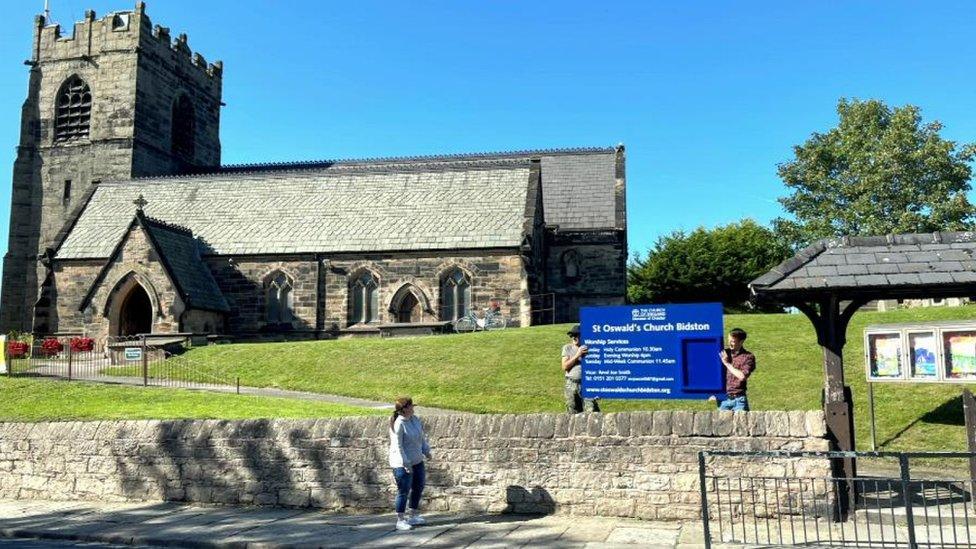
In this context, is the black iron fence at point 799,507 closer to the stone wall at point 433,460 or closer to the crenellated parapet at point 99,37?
the stone wall at point 433,460

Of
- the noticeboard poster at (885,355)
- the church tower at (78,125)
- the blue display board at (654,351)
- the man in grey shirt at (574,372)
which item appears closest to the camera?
the noticeboard poster at (885,355)

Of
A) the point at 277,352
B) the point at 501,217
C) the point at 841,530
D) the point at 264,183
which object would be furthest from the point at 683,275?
the point at 841,530

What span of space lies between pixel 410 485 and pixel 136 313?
2623cm

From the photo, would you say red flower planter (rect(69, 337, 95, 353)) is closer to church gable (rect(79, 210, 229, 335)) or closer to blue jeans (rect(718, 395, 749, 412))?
church gable (rect(79, 210, 229, 335))

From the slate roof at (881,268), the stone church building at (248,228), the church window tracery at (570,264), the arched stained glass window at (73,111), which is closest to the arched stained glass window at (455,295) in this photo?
the stone church building at (248,228)

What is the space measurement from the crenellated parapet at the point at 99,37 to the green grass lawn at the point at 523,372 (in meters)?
26.3

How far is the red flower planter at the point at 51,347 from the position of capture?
85.0ft

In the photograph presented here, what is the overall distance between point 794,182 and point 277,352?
1537 inches

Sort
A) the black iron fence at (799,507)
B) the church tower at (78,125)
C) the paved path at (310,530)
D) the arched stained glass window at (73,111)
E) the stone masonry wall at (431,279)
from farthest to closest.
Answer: the arched stained glass window at (73,111), the church tower at (78,125), the stone masonry wall at (431,279), the paved path at (310,530), the black iron fence at (799,507)

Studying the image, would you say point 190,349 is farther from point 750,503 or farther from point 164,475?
point 750,503

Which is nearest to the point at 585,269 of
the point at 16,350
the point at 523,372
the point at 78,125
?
the point at 523,372

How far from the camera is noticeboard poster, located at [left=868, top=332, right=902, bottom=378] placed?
36.1ft

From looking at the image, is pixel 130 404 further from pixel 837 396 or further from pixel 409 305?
pixel 409 305

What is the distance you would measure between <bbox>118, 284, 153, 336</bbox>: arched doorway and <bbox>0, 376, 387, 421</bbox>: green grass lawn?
10.5m
